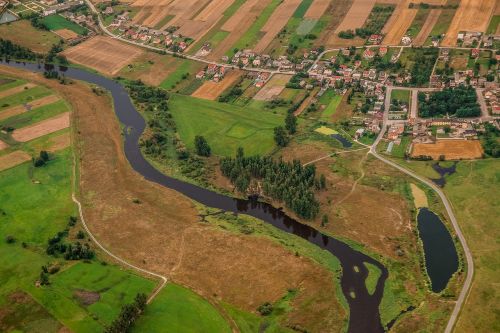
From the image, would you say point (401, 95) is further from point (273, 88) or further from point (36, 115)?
point (36, 115)

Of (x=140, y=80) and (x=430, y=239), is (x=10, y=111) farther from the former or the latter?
(x=430, y=239)

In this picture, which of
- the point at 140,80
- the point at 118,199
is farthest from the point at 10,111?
the point at 118,199

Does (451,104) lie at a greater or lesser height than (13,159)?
greater

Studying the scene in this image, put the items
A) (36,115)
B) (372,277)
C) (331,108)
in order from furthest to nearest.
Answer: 1. (36,115)
2. (331,108)
3. (372,277)

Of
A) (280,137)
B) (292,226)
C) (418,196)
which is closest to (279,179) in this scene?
(292,226)

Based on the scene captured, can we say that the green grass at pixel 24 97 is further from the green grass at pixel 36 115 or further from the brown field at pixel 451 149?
the brown field at pixel 451 149

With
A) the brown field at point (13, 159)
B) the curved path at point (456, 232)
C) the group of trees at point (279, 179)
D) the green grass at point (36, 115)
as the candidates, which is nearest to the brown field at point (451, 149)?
the curved path at point (456, 232)
